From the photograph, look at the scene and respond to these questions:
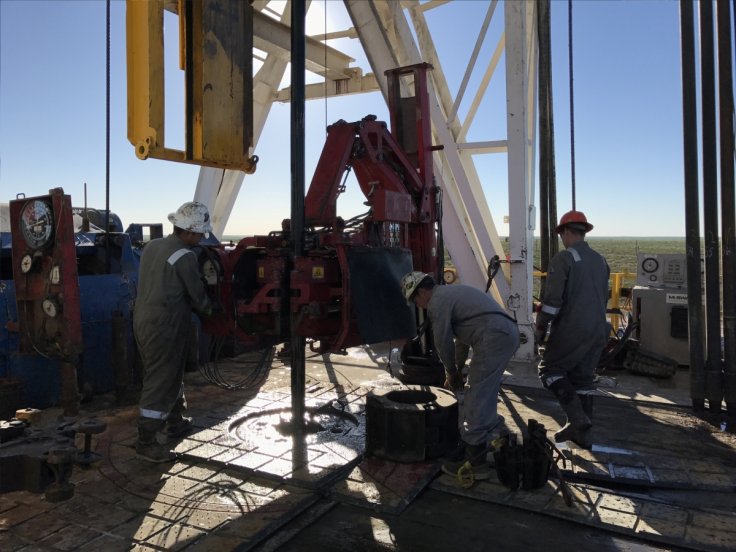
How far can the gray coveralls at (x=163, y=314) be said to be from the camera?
471cm

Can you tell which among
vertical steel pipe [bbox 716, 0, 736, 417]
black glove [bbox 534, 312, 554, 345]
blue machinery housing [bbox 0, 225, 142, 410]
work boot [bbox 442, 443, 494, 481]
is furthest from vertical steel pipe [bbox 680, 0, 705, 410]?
blue machinery housing [bbox 0, 225, 142, 410]

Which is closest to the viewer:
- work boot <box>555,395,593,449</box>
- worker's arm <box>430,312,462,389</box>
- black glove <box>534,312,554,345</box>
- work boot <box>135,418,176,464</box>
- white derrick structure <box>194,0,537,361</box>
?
worker's arm <box>430,312,462,389</box>

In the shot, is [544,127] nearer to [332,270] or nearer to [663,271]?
[663,271]

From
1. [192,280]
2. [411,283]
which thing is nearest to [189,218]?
[192,280]

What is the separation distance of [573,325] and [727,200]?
7.23 feet

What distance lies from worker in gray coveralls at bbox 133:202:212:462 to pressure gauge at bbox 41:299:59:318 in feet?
3.66

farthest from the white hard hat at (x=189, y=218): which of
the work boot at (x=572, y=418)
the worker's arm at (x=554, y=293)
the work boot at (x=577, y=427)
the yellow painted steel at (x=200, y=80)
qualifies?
the work boot at (x=577, y=427)

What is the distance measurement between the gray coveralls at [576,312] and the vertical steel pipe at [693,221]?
1.41 m

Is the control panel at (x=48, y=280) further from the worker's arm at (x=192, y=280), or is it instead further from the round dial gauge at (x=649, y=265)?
the round dial gauge at (x=649, y=265)

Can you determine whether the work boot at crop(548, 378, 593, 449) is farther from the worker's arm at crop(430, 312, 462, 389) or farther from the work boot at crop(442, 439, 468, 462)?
the worker's arm at crop(430, 312, 462, 389)

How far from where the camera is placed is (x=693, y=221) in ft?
19.1

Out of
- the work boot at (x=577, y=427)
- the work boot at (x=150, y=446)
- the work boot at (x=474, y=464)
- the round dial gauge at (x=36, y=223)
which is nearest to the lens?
the work boot at (x=474, y=464)

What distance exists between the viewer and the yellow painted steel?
14.2 ft

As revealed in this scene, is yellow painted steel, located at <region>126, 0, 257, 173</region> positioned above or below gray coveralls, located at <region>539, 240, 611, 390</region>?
above
